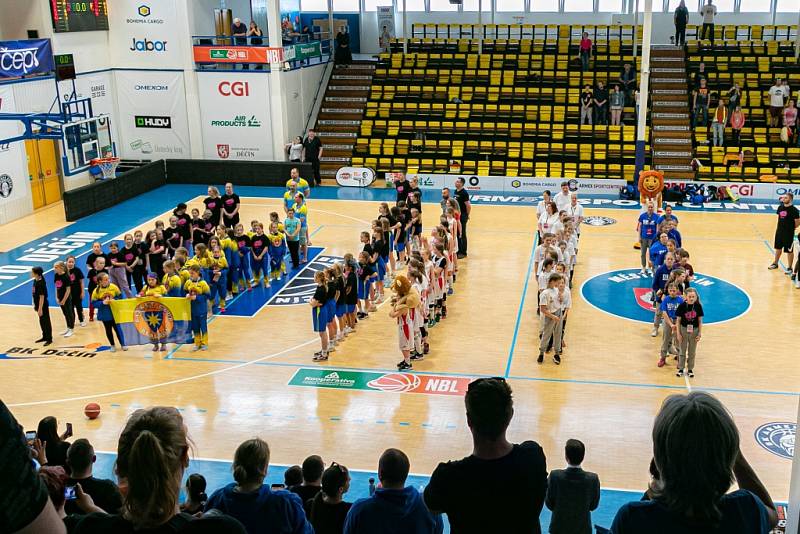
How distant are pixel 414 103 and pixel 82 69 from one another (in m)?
11.9

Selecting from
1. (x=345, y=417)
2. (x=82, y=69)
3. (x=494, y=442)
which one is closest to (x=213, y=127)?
(x=82, y=69)

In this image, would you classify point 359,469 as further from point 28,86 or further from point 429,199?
point 28,86

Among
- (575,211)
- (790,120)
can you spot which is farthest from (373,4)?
(575,211)

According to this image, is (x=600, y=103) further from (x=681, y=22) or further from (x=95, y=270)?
(x=95, y=270)

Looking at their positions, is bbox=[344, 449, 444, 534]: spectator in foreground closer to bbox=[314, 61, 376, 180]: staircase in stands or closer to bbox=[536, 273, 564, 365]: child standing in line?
bbox=[536, 273, 564, 365]: child standing in line

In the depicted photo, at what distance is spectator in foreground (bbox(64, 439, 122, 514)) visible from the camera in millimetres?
5871

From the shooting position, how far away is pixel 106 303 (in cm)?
1465

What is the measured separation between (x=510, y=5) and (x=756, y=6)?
10581mm

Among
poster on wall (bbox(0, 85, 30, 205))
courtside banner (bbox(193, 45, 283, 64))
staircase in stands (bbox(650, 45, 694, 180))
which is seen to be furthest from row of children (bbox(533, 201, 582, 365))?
poster on wall (bbox(0, 85, 30, 205))

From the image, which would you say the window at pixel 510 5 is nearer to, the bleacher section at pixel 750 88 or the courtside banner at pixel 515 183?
the bleacher section at pixel 750 88

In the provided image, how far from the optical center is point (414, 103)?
32.9 m

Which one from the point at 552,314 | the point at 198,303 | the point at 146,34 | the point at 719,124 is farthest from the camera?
the point at 146,34

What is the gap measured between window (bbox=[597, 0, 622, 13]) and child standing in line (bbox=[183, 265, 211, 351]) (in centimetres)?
2861

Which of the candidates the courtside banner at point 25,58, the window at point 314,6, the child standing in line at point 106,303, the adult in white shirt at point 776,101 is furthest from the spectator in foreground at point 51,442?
the window at point 314,6
